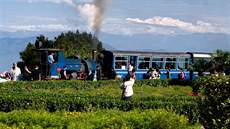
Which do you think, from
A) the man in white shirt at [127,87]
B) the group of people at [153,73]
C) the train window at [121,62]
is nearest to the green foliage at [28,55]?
the train window at [121,62]

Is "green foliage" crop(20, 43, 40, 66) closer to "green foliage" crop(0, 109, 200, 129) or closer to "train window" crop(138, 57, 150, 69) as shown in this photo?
"train window" crop(138, 57, 150, 69)

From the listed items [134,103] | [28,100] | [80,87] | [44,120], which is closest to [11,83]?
[80,87]

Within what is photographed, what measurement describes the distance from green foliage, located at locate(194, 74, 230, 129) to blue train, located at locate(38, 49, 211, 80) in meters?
22.4

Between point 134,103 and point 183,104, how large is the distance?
1635 mm

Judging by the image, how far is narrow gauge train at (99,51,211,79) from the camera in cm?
3562

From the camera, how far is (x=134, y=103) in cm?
1561

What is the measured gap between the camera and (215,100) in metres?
10.8

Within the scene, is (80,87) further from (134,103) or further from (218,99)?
(218,99)

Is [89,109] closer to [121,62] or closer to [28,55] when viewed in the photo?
[121,62]

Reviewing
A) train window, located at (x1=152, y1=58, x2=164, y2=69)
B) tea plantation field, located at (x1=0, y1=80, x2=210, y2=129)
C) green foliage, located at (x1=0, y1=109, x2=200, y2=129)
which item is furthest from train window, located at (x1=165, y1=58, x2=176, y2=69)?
green foliage, located at (x1=0, y1=109, x2=200, y2=129)

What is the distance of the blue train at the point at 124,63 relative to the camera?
111 ft

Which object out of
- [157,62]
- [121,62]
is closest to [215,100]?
[121,62]

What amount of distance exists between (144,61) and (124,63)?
1.76m

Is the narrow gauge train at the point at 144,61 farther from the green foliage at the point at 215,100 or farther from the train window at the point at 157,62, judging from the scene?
the green foliage at the point at 215,100
